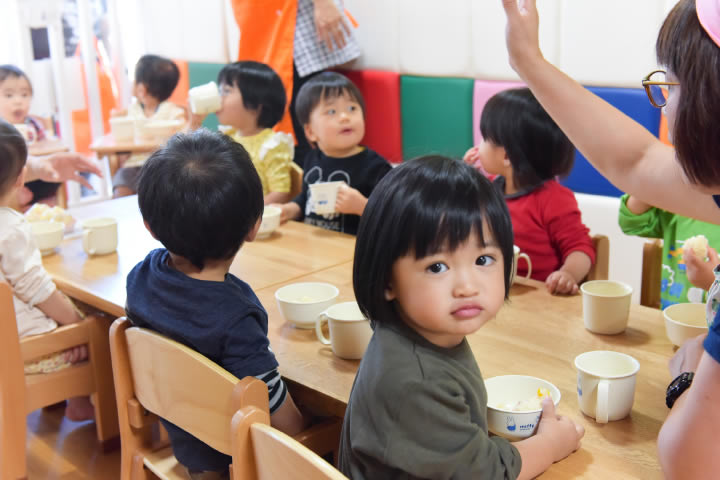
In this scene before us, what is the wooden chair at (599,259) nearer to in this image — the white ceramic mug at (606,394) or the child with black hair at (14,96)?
the white ceramic mug at (606,394)

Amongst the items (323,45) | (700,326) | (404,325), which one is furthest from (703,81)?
(323,45)

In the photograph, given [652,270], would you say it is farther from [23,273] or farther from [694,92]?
[23,273]

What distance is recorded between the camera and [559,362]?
1374 millimetres

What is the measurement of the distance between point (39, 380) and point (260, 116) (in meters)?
1.39

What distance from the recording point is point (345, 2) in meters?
4.10

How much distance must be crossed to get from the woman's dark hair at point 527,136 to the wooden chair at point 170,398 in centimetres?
96

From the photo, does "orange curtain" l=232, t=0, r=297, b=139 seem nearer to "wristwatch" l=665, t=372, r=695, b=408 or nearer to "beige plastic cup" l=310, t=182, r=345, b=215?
"beige plastic cup" l=310, t=182, r=345, b=215

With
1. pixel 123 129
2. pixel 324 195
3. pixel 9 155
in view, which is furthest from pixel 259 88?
pixel 123 129

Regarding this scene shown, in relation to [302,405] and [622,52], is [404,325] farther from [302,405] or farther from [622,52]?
[622,52]

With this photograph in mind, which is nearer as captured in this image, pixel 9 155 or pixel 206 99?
pixel 9 155

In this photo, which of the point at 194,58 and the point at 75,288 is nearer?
the point at 75,288

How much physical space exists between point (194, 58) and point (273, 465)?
4525mm

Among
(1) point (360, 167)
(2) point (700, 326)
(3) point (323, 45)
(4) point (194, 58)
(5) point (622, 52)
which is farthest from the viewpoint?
(4) point (194, 58)

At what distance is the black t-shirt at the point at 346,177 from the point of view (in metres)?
2.63
